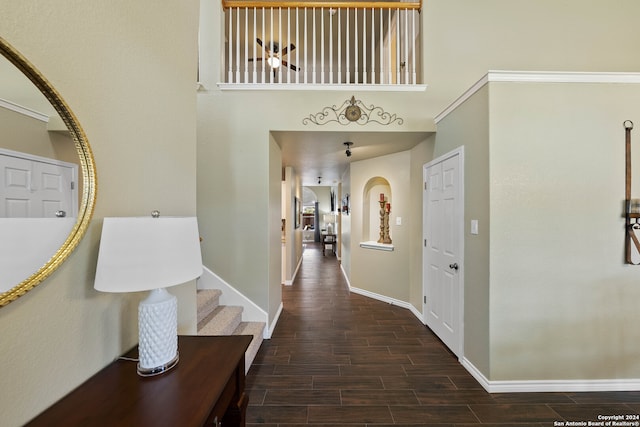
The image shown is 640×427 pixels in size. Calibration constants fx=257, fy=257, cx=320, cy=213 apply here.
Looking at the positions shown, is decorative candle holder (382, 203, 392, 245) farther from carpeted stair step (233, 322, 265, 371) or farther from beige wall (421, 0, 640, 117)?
carpeted stair step (233, 322, 265, 371)

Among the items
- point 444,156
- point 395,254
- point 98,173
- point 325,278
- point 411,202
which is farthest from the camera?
point 325,278

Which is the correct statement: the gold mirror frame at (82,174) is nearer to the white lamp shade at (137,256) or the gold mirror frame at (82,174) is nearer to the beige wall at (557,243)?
the white lamp shade at (137,256)

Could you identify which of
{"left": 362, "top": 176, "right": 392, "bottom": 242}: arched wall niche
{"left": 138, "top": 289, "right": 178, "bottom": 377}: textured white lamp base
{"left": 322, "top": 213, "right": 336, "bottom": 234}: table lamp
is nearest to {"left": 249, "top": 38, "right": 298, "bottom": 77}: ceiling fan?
{"left": 362, "top": 176, "right": 392, "bottom": 242}: arched wall niche

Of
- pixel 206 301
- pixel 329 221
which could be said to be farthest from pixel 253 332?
pixel 329 221

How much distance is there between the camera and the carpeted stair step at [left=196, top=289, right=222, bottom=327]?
2.51 m

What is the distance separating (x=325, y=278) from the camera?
5.60m

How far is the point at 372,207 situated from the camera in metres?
4.89

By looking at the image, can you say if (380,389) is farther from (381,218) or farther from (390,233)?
(381,218)

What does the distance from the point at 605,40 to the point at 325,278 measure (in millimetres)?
5389

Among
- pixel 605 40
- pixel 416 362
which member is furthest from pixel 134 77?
pixel 605 40

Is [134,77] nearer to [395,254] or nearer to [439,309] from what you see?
[439,309]

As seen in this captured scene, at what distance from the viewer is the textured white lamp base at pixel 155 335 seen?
952 mm

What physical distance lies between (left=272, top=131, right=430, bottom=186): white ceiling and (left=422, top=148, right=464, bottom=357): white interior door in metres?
0.52

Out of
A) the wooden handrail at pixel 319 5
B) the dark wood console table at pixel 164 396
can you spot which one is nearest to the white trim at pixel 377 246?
the wooden handrail at pixel 319 5
